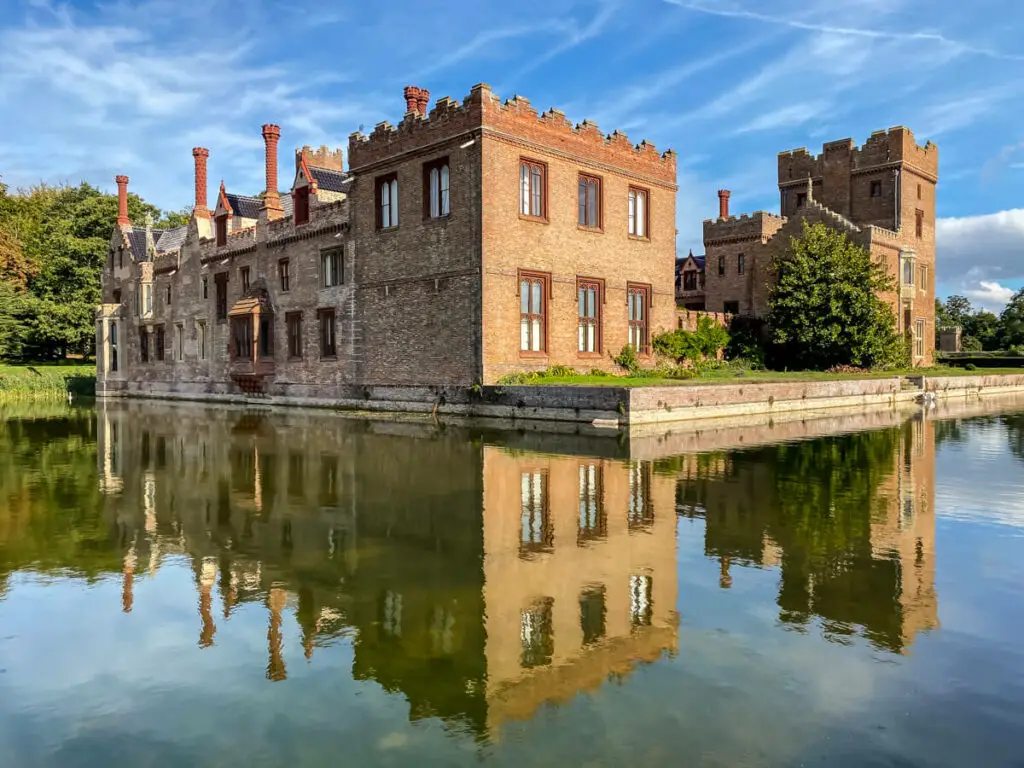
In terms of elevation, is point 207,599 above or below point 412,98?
below

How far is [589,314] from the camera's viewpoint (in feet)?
90.1

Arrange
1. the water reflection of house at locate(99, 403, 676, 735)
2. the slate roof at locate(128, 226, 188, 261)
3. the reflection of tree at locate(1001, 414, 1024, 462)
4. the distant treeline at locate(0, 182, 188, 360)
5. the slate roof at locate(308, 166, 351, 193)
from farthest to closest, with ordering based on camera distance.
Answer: the distant treeline at locate(0, 182, 188, 360), the slate roof at locate(128, 226, 188, 261), the slate roof at locate(308, 166, 351, 193), the reflection of tree at locate(1001, 414, 1024, 462), the water reflection of house at locate(99, 403, 676, 735)

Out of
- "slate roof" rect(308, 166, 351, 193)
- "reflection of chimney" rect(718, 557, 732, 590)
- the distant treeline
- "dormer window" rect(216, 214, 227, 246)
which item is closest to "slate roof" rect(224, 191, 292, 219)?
"dormer window" rect(216, 214, 227, 246)

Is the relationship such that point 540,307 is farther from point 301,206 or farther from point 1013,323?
point 1013,323

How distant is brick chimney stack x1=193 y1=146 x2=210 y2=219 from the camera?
129 feet

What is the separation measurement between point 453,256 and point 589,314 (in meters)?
5.47

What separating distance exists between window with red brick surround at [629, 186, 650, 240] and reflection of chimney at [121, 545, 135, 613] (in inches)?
949

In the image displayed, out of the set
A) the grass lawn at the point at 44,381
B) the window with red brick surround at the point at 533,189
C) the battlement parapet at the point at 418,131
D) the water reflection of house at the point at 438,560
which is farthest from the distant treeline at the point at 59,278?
the water reflection of house at the point at 438,560

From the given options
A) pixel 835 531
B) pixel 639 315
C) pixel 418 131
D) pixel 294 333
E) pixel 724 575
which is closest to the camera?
pixel 724 575

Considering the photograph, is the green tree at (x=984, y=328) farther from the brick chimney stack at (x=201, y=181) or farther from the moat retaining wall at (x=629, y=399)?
the brick chimney stack at (x=201, y=181)

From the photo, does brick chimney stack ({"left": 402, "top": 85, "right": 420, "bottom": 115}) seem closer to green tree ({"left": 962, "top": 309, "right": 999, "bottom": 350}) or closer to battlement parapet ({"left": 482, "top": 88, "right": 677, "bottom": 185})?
battlement parapet ({"left": 482, "top": 88, "right": 677, "bottom": 185})

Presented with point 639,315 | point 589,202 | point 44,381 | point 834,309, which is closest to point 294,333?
point 589,202

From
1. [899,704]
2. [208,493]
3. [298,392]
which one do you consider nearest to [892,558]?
[899,704]

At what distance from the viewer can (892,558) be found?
706cm
